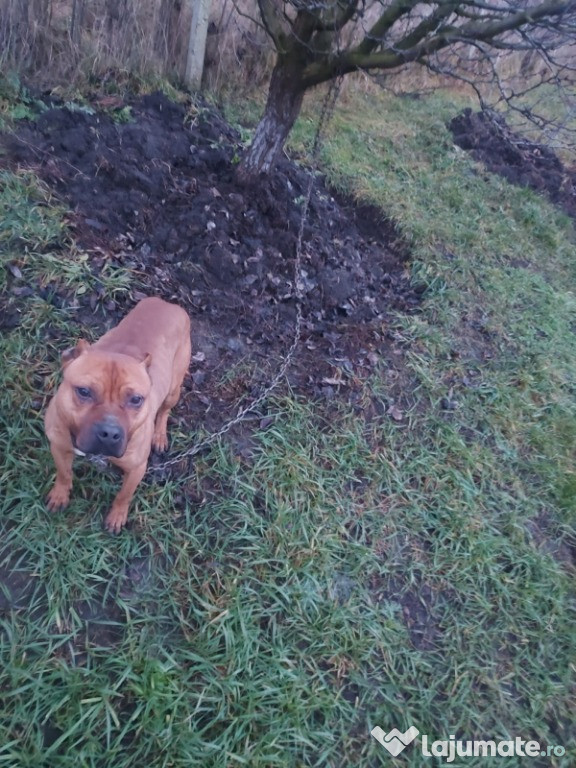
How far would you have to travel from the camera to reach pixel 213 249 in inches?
169

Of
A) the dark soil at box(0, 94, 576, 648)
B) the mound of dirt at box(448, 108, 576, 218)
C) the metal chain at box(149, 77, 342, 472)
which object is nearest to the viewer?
the metal chain at box(149, 77, 342, 472)

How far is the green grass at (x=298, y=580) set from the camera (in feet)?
7.54

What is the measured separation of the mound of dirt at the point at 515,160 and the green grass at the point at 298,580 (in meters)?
4.95

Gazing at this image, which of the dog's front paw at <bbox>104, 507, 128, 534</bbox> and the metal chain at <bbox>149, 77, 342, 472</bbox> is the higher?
the metal chain at <bbox>149, 77, 342, 472</bbox>

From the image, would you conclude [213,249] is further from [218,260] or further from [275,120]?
[275,120]

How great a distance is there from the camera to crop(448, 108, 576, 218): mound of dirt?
8.20 m

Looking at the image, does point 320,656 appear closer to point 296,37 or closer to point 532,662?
point 532,662

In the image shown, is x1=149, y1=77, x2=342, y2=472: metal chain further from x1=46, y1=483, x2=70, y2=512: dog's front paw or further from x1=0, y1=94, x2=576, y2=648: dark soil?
x1=46, y1=483, x2=70, y2=512: dog's front paw

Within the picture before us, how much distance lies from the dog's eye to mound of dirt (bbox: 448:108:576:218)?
758cm

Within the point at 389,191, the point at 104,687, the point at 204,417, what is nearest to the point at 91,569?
the point at 104,687

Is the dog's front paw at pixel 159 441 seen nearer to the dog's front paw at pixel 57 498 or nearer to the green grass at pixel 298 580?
the green grass at pixel 298 580
